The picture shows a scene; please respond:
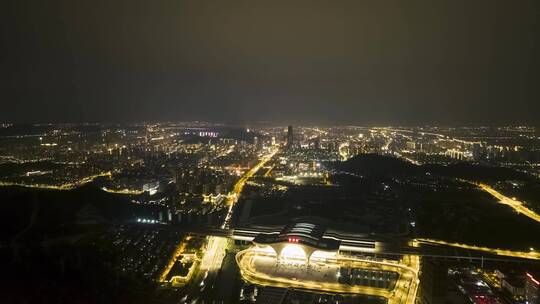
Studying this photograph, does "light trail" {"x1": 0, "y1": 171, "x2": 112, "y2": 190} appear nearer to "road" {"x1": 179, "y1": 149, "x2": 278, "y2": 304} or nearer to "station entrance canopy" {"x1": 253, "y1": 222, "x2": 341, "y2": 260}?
"road" {"x1": 179, "y1": 149, "x2": 278, "y2": 304}

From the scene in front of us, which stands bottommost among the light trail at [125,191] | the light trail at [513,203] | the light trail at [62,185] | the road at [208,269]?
the road at [208,269]

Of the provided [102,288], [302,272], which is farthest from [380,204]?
[102,288]

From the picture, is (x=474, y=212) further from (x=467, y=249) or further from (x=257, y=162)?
(x=257, y=162)

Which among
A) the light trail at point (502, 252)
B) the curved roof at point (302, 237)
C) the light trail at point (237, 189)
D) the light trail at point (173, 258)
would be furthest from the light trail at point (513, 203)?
the light trail at point (173, 258)

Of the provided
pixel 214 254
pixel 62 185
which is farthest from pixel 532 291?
pixel 62 185

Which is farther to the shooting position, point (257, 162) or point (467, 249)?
point (257, 162)

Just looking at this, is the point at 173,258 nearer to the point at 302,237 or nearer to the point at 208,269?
the point at 208,269

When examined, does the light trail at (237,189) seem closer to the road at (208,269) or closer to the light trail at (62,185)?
the road at (208,269)

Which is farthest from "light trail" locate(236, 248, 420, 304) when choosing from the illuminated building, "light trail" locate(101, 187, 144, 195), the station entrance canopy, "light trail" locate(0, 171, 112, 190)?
"light trail" locate(0, 171, 112, 190)
